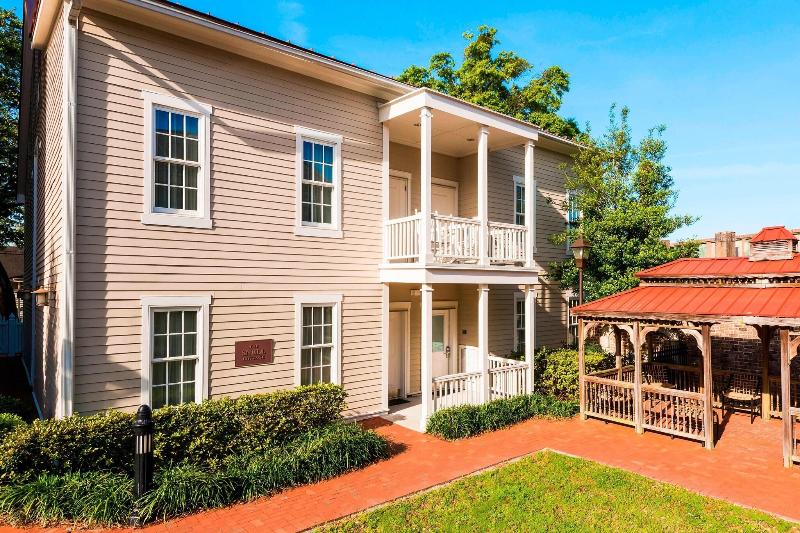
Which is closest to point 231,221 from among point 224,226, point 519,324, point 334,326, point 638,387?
point 224,226

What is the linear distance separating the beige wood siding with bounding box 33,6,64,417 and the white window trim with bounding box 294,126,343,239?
385 cm

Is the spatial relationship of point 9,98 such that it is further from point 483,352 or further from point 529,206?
point 483,352

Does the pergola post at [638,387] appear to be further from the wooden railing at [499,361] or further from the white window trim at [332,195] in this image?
the white window trim at [332,195]

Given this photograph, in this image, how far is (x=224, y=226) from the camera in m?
8.49

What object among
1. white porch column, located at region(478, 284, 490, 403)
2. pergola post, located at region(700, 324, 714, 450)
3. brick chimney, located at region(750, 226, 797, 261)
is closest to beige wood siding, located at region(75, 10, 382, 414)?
white porch column, located at region(478, 284, 490, 403)

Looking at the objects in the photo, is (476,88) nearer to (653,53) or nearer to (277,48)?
(653,53)

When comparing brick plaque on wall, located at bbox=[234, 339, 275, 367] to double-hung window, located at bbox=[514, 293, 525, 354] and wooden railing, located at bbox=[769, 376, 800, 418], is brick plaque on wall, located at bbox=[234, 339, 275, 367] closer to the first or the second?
double-hung window, located at bbox=[514, 293, 525, 354]

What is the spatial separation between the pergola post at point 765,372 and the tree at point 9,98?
30384mm

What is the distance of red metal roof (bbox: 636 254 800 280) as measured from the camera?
32.9 feet

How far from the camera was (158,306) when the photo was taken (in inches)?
304

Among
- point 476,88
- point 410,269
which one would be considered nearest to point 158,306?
point 410,269

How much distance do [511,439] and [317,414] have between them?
155 inches

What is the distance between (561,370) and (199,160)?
31.7ft

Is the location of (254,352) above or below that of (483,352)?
above
